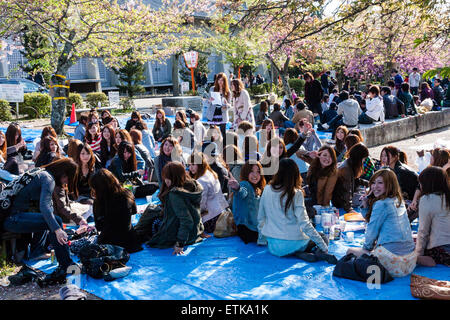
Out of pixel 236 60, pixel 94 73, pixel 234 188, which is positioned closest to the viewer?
pixel 234 188

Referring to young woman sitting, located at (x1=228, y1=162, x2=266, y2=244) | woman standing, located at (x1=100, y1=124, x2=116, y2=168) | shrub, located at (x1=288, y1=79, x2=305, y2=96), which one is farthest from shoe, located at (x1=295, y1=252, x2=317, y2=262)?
shrub, located at (x1=288, y1=79, x2=305, y2=96)

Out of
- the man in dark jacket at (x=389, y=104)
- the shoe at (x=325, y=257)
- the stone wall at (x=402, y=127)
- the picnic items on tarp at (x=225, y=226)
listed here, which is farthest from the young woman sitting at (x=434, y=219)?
the man in dark jacket at (x=389, y=104)

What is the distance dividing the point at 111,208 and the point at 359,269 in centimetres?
276

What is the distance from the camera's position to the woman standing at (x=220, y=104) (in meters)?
9.84

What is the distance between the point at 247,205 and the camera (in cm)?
586

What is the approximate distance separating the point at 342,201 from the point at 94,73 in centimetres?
2853

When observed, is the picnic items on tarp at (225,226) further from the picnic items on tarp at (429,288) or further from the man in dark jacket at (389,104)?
the man in dark jacket at (389,104)

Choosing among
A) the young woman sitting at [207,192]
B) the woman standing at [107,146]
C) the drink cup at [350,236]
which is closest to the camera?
the drink cup at [350,236]

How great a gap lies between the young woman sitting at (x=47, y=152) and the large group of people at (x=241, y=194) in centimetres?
2

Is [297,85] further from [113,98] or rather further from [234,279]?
[234,279]

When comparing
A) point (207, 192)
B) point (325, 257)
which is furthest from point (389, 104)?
point (325, 257)

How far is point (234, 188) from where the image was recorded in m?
5.75
